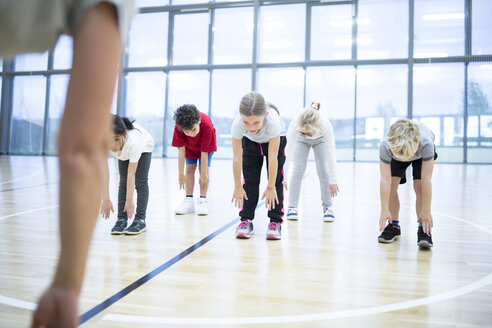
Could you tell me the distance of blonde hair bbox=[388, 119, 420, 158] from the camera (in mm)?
1917

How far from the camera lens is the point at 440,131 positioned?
361 inches

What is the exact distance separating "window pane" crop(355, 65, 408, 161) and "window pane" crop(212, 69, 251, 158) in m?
2.74

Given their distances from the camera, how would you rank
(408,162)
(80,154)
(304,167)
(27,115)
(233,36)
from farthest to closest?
1. (27,115)
2. (233,36)
3. (304,167)
4. (408,162)
5. (80,154)

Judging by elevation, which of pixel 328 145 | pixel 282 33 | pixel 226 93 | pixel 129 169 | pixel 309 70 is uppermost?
pixel 282 33

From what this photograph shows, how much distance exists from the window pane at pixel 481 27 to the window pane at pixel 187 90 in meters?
6.14

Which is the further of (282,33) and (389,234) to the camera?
(282,33)

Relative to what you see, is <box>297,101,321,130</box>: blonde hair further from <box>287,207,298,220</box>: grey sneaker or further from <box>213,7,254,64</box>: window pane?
<box>213,7,254,64</box>: window pane

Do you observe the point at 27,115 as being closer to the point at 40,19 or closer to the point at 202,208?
the point at 202,208

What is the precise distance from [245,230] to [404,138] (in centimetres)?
97

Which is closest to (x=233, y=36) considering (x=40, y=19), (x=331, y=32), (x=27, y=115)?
(x=331, y=32)

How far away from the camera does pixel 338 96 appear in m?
9.69

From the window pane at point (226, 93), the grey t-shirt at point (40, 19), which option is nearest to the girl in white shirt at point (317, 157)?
the grey t-shirt at point (40, 19)

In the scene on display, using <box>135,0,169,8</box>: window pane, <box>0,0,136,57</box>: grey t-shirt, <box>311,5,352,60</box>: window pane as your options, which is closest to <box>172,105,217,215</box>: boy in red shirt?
<box>0,0,136,57</box>: grey t-shirt

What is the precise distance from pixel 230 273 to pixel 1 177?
15.3 feet
